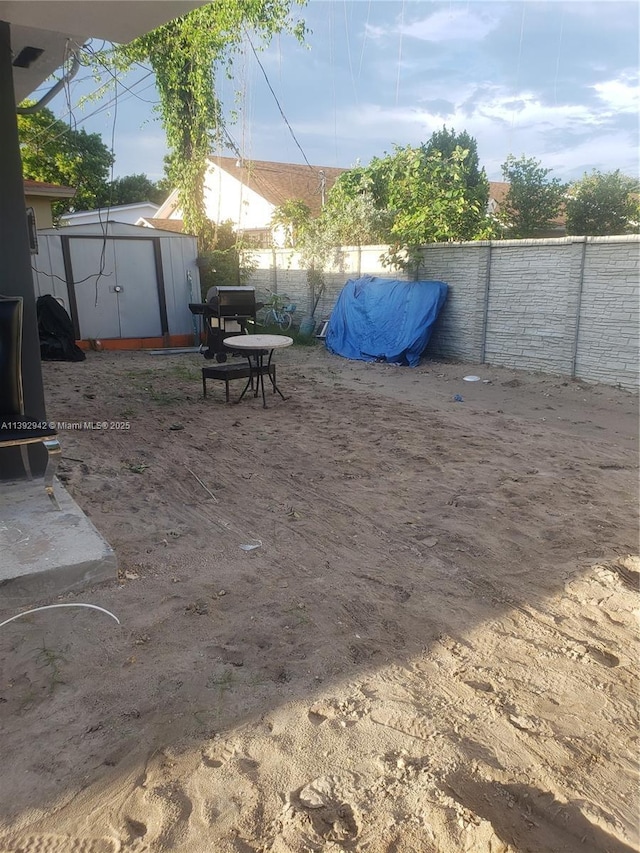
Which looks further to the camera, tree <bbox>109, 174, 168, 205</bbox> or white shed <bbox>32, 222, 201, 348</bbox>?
tree <bbox>109, 174, 168, 205</bbox>

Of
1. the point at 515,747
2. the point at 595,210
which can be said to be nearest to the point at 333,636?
the point at 515,747

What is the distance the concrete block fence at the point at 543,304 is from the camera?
834cm

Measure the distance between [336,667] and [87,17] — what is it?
13.9 ft

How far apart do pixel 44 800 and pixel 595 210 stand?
18946mm

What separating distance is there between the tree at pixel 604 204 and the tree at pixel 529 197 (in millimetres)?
522

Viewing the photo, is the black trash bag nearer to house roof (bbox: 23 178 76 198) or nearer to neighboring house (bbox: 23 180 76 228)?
neighboring house (bbox: 23 180 76 228)

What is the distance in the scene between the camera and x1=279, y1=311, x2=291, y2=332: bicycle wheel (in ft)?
50.0

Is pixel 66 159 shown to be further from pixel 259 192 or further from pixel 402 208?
pixel 402 208

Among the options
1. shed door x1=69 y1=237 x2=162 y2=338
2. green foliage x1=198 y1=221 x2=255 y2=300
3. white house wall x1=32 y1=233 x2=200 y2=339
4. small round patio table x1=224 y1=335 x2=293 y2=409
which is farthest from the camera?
green foliage x1=198 y1=221 x2=255 y2=300

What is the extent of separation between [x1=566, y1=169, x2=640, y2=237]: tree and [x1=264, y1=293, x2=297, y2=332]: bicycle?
29.1 feet

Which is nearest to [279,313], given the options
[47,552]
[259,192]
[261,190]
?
[259,192]

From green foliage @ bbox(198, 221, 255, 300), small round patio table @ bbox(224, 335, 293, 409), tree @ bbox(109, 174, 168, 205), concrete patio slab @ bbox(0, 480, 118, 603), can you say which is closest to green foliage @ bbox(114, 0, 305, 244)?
green foliage @ bbox(198, 221, 255, 300)

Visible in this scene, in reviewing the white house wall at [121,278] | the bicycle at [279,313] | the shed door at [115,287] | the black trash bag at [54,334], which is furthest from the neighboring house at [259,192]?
the black trash bag at [54,334]

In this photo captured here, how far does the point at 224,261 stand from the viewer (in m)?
15.1
